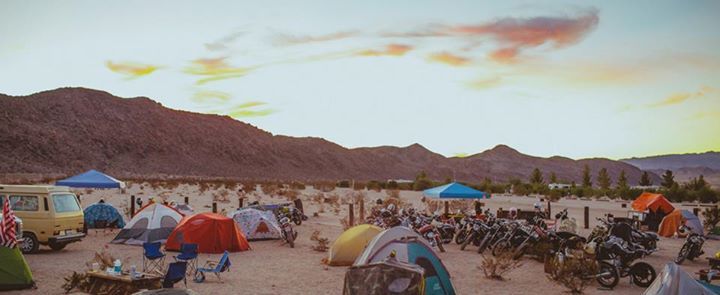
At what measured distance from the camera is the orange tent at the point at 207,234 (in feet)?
60.8

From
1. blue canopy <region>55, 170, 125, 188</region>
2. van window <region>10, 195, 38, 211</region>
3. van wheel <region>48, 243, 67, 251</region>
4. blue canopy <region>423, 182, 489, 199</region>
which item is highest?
blue canopy <region>55, 170, 125, 188</region>

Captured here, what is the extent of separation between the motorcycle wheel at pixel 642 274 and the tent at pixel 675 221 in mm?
10302

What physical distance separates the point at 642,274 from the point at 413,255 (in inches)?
219

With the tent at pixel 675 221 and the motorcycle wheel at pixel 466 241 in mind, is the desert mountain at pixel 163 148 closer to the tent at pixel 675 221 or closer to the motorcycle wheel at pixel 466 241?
the motorcycle wheel at pixel 466 241

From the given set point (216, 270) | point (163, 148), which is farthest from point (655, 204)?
point (163, 148)

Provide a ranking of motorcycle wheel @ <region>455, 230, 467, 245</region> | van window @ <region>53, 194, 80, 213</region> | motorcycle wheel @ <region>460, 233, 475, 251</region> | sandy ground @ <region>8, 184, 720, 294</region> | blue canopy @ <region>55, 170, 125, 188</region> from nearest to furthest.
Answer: sandy ground @ <region>8, 184, 720, 294</region> < van window @ <region>53, 194, 80, 213</region> < motorcycle wheel @ <region>460, 233, 475, 251</region> < motorcycle wheel @ <region>455, 230, 467, 245</region> < blue canopy @ <region>55, 170, 125, 188</region>

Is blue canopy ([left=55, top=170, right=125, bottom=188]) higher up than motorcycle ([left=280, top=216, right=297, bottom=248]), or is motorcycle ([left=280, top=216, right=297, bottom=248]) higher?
blue canopy ([left=55, top=170, right=125, bottom=188])

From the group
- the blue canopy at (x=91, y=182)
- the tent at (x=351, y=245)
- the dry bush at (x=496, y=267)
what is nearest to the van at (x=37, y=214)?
the tent at (x=351, y=245)

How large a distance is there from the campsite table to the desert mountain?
258ft

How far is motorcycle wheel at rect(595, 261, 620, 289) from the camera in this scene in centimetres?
1382

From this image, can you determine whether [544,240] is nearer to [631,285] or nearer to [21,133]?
[631,285]

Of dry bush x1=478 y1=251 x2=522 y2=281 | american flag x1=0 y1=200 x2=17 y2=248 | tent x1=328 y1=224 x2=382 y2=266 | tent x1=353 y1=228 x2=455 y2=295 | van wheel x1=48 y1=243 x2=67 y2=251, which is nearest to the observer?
tent x1=353 y1=228 x2=455 y2=295

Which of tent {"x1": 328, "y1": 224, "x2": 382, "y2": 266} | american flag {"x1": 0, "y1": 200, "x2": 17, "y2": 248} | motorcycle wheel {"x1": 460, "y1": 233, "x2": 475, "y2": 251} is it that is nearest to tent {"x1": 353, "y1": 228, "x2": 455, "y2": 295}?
tent {"x1": 328, "y1": 224, "x2": 382, "y2": 266}

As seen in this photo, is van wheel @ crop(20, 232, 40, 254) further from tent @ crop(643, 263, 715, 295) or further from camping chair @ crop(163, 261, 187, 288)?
tent @ crop(643, 263, 715, 295)
